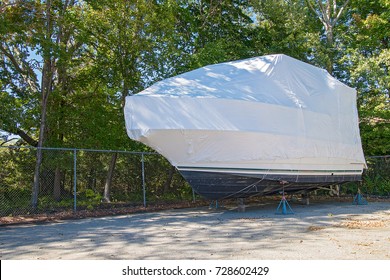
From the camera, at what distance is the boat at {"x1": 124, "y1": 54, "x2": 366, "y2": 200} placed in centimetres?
1173

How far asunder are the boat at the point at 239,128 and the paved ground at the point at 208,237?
130 centimetres

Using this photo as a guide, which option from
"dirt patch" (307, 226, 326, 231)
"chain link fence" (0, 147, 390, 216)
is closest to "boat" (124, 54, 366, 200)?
"dirt patch" (307, 226, 326, 231)

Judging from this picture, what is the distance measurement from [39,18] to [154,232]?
965 centimetres

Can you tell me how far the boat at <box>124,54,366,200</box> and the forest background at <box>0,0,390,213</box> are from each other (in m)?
4.44

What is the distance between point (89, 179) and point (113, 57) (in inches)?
210

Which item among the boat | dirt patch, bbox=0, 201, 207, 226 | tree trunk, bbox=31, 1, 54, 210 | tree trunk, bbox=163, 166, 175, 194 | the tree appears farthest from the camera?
the tree

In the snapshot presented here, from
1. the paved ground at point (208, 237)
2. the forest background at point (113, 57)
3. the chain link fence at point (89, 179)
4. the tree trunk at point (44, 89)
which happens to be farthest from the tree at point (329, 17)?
the tree trunk at point (44, 89)

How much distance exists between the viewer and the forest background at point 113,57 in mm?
14516

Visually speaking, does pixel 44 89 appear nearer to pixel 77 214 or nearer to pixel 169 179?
pixel 77 214

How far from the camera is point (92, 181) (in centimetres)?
1714

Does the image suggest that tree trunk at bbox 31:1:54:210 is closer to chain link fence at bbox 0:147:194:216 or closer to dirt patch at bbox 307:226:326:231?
chain link fence at bbox 0:147:194:216

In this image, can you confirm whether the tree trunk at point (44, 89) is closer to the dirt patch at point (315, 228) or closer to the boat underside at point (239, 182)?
the boat underside at point (239, 182)

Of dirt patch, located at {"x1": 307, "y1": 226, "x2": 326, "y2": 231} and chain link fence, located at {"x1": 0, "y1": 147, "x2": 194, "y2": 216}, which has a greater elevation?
chain link fence, located at {"x1": 0, "y1": 147, "x2": 194, "y2": 216}

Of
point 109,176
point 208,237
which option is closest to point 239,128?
point 208,237
